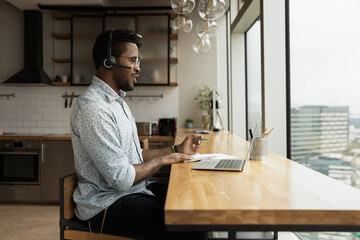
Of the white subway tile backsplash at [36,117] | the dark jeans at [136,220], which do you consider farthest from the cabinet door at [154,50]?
the dark jeans at [136,220]

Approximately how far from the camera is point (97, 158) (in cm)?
136

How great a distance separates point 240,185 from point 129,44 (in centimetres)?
107

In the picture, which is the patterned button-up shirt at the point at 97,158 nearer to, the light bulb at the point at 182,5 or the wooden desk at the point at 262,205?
the wooden desk at the point at 262,205

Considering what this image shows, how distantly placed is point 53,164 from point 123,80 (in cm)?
288

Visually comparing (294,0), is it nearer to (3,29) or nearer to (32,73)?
(32,73)

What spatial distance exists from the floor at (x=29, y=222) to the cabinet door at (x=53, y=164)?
20 cm

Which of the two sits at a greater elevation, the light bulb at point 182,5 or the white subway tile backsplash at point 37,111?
the light bulb at point 182,5

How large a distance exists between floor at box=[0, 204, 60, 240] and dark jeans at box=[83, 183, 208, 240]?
196 cm

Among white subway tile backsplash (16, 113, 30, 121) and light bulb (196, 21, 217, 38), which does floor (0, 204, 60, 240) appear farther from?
light bulb (196, 21, 217, 38)

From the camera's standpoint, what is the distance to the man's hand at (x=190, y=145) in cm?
195

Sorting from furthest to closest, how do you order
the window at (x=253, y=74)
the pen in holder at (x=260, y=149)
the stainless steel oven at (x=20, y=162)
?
the stainless steel oven at (x=20, y=162) → the window at (x=253, y=74) → the pen in holder at (x=260, y=149)

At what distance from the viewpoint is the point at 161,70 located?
4.76 m

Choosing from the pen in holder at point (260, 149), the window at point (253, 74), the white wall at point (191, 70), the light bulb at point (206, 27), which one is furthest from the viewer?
the white wall at point (191, 70)

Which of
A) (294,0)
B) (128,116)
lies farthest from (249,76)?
(128,116)
